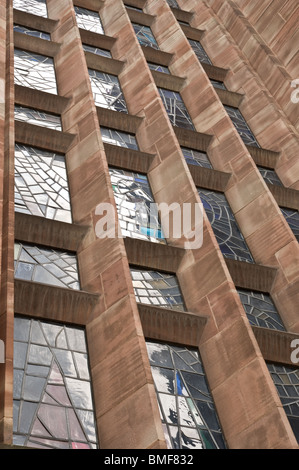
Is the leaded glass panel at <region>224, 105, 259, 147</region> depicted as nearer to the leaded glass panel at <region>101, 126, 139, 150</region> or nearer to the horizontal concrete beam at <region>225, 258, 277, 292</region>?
the leaded glass panel at <region>101, 126, 139, 150</region>

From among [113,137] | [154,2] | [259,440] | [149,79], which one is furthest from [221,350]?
[154,2]

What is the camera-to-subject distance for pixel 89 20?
27391 millimetres

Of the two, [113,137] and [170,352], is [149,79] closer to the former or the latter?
[113,137]

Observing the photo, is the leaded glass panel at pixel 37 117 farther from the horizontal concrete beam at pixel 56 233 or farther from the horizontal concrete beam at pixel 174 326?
the horizontal concrete beam at pixel 174 326

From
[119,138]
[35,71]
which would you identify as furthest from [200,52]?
[119,138]

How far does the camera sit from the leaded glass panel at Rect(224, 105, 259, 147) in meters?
23.7

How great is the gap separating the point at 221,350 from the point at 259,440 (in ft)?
7.52

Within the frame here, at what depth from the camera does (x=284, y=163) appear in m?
22.4

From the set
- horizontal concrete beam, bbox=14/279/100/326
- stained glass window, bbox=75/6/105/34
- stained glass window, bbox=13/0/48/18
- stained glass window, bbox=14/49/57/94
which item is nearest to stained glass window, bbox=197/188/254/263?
horizontal concrete beam, bbox=14/279/100/326

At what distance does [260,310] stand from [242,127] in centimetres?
956

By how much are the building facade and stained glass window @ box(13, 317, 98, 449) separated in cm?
3

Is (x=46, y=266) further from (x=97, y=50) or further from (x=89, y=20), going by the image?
(x=89, y=20)

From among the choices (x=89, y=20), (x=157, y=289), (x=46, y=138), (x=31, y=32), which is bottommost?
(x=157, y=289)

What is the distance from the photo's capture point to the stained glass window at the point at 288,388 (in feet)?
45.8
